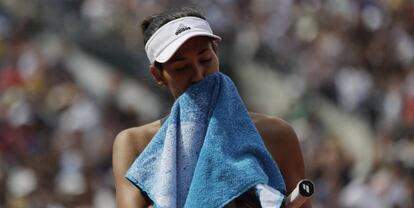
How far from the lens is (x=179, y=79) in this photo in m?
2.96

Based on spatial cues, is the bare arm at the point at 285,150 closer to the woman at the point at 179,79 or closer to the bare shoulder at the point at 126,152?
the woman at the point at 179,79

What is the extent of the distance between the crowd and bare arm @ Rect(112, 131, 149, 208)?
185 inches

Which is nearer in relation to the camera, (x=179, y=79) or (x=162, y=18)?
(x=179, y=79)

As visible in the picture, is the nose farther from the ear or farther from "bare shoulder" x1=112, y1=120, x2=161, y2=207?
"bare shoulder" x1=112, y1=120, x2=161, y2=207

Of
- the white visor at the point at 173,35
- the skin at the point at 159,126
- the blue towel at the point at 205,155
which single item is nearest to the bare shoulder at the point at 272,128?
the skin at the point at 159,126

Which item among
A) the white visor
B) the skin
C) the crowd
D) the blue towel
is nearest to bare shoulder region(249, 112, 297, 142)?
the skin

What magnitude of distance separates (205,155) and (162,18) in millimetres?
470

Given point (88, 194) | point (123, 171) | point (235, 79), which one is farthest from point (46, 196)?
point (123, 171)

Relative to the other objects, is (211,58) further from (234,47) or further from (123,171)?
(234,47)

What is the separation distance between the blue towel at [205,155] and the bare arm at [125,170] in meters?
0.08

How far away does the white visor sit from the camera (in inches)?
114

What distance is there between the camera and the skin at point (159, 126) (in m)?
2.92

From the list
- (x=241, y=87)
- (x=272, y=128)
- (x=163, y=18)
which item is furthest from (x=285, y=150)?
(x=241, y=87)

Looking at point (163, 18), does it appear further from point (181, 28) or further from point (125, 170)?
point (125, 170)
